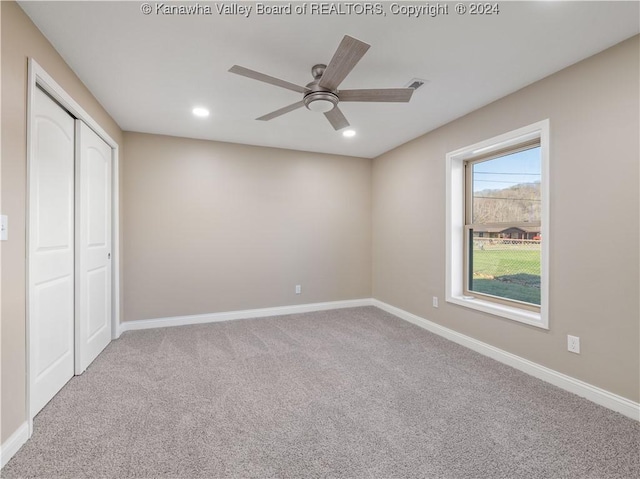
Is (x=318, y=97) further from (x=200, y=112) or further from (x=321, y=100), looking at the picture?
(x=200, y=112)

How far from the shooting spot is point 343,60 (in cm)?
175

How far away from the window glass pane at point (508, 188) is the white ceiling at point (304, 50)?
2.07 feet

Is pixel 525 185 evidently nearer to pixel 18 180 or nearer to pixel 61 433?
pixel 18 180

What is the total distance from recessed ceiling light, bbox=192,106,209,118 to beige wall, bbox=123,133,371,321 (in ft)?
2.97

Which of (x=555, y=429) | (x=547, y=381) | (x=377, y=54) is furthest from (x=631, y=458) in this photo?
(x=377, y=54)

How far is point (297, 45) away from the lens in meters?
2.06

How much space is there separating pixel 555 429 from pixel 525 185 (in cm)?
203

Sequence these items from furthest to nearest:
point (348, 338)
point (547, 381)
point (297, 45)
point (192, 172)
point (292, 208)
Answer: point (292, 208) < point (192, 172) < point (348, 338) < point (547, 381) < point (297, 45)

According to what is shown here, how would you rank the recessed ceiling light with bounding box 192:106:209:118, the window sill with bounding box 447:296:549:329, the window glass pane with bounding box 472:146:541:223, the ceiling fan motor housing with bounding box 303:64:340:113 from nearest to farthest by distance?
the ceiling fan motor housing with bounding box 303:64:340:113, the window sill with bounding box 447:296:549:329, the window glass pane with bounding box 472:146:541:223, the recessed ceiling light with bounding box 192:106:209:118

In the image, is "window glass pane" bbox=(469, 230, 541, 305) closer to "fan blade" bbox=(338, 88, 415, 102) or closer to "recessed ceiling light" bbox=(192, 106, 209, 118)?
"fan blade" bbox=(338, 88, 415, 102)

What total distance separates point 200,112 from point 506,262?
3.52 meters

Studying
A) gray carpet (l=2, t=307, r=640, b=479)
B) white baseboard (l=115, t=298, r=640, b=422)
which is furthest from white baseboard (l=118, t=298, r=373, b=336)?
gray carpet (l=2, t=307, r=640, b=479)

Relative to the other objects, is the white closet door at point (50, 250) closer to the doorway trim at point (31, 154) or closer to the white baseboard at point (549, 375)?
the doorway trim at point (31, 154)

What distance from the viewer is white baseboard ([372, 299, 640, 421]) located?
80.0 inches
